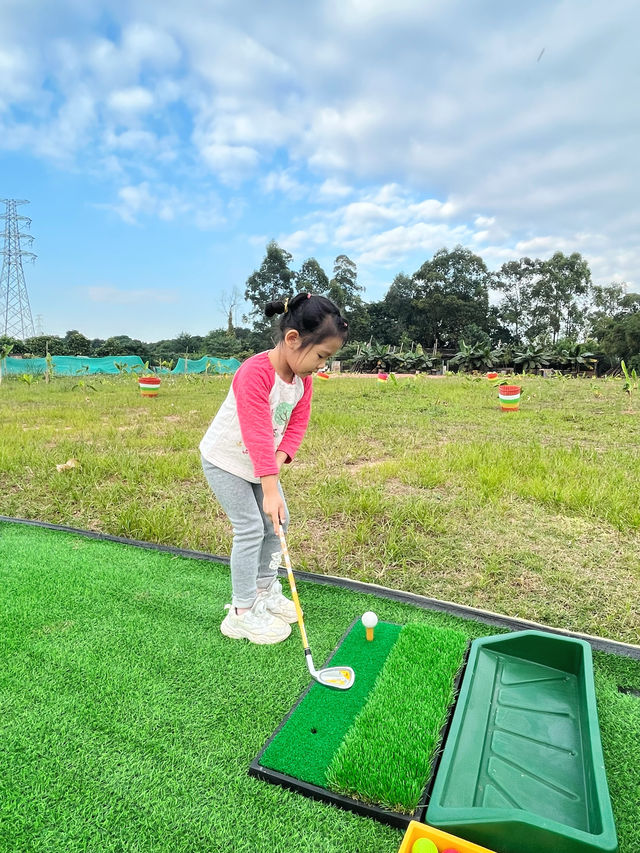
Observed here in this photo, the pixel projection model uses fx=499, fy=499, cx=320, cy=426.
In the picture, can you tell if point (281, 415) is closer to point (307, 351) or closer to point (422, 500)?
point (307, 351)

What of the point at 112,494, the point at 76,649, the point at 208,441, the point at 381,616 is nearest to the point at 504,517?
the point at 381,616

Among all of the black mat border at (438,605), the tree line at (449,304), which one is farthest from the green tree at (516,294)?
the black mat border at (438,605)

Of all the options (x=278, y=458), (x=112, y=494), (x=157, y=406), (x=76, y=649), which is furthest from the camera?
(x=157, y=406)

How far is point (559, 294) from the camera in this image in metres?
35.6

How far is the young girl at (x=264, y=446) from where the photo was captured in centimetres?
168

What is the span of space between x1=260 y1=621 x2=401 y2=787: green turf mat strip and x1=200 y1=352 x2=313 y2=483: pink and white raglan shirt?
0.72 metres

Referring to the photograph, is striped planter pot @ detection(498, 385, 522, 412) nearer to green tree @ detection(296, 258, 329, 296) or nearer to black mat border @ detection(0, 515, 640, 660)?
black mat border @ detection(0, 515, 640, 660)

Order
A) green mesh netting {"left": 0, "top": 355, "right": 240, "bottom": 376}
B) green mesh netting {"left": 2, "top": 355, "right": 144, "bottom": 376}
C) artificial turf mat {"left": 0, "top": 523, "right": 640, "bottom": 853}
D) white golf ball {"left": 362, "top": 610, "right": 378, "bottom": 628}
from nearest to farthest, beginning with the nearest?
artificial turf mat {"left": 0, "top": 523, "right": 640, "bottom": 853}
white golf ball {"left": 362, "top": 610, "right": 378, "bottom": 628}
green mesh netting {"left": 0, "top": 355, "right": 240, "bottom": 376}
green mesh netting {"left": 2, "top": 355, "right": 144, "bottom": 376}

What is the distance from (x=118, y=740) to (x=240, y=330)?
35057 mm

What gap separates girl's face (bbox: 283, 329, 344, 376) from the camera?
167cm

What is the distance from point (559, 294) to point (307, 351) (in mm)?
39113

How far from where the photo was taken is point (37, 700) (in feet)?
5.01

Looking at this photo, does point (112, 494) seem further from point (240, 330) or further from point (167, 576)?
point (240, 330)

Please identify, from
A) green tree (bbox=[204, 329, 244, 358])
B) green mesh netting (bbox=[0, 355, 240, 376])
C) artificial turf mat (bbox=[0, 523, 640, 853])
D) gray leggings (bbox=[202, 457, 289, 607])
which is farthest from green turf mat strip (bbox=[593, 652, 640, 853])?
green tree (bbox=[204, 329, 244, 358])
